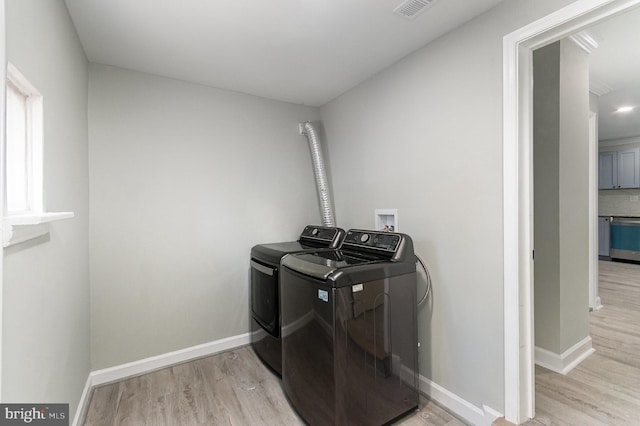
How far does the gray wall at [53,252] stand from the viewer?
0.95m

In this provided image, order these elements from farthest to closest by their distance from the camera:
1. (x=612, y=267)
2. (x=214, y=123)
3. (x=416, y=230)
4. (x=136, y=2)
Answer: (x=612, y=267) → (x=214, y=123) → (x=416, y=230) → (x=136, y=2)

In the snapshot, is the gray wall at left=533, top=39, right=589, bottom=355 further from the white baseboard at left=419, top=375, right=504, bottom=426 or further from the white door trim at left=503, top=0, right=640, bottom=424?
the white baseboard at left=419, top=375, right=504, bottom=426

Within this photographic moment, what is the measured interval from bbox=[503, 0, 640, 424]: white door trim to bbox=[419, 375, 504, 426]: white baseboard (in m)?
0.11

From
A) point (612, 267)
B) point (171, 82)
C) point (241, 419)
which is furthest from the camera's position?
point (612, 267)

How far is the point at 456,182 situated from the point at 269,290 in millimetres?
1576

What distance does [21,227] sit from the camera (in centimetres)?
96

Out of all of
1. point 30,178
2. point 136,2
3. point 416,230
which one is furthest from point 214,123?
point 416,230

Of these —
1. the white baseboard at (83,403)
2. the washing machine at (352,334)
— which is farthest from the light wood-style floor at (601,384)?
the white baseboard at (83,403)

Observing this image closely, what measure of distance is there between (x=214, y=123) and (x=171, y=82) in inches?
17.9

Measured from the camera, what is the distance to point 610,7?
127 cm

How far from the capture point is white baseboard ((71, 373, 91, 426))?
5.53 feet

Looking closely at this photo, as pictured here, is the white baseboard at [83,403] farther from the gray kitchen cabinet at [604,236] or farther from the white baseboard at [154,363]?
the gray kitchen cabinet at [604,236]

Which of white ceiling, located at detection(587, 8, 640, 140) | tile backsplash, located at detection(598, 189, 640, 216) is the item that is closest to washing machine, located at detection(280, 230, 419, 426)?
white ceiling, located at detection(587, 8, 640, 140)

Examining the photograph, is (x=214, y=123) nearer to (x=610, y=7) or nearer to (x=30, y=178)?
(x=30, y=178)
